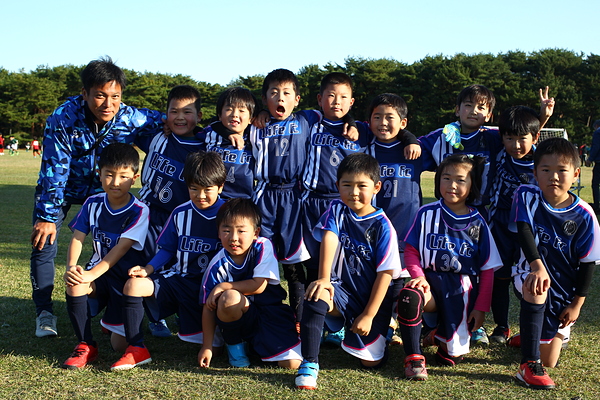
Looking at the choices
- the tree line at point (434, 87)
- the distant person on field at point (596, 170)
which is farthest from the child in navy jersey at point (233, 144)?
the tree line at point (434, 87)

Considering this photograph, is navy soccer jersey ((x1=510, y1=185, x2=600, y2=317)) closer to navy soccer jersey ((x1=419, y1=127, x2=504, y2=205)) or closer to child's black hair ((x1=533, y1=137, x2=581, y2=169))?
child's black hair ((x1=533, y1=137, x2=581, y2=169))

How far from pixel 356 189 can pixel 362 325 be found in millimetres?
832

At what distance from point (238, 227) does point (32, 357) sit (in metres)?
1.53

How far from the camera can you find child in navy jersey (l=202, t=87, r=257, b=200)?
3932 mm

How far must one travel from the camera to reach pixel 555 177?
3.25 meters

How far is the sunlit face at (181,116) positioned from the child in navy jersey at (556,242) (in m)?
2.45

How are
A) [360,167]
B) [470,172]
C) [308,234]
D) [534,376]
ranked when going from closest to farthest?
[534,376]
[360,167]
[470,172]
[308,234]

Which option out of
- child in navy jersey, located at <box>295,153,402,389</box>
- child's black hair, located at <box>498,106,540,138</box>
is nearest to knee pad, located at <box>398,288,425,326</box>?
child in navy jersey, located at <box>295,153,402,389</box>

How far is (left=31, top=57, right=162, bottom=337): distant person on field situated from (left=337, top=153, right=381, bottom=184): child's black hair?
185 centimetres

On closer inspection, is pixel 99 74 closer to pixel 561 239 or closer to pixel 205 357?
pixel 205 357

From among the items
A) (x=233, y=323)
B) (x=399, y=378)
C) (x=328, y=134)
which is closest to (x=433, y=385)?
(x=399, y=378)

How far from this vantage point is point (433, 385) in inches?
118

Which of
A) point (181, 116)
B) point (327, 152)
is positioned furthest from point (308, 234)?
point (181, 116)

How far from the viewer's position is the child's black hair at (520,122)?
3.84 m
